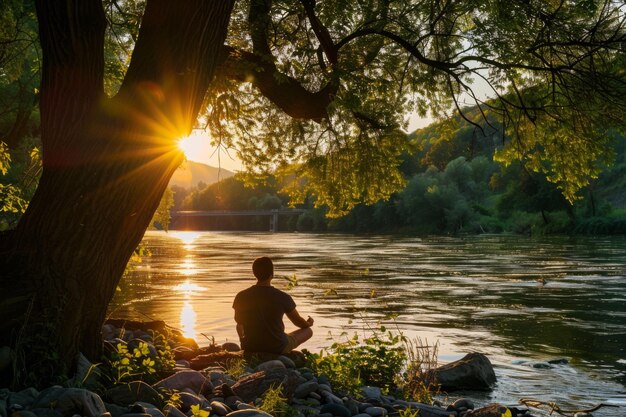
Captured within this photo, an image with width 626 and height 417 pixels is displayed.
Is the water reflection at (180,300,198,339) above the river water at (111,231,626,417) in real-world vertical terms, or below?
below

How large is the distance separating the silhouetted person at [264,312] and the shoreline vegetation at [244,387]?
Answer: 0.18 metres

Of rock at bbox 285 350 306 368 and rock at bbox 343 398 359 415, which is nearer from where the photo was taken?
rock at bbox 343 398 359 415

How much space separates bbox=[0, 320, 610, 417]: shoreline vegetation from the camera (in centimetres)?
507

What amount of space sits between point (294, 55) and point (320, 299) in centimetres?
1259

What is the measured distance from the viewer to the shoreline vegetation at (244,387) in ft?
16.6

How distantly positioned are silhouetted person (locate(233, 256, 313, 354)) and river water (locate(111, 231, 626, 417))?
2.48 feet

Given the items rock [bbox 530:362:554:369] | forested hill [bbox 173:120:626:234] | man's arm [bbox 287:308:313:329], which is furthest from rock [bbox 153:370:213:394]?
forested hill [bbox 173:120:626:234]

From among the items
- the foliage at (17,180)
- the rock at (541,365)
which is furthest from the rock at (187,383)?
the rock at (541,365)

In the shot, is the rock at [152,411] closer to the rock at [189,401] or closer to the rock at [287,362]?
the rock at [189,401]

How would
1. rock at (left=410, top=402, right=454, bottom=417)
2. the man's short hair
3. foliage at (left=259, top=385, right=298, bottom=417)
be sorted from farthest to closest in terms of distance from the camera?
the man's short hair
rock at (left=410, top=402, right=454, bottom=417)
foliage at (left=259, top=385, right=298, bottom=417)

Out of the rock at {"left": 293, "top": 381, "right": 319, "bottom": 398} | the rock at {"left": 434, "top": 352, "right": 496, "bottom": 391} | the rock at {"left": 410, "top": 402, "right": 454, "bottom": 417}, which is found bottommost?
the rock at {"left": 434, "top": 352, "right": 496, "bottom": 391}

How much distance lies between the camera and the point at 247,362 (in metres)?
8.70

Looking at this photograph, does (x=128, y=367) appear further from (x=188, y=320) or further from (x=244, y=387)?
(x=188, y=320)

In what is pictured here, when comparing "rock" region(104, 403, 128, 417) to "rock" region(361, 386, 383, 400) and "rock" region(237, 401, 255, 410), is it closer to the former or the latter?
"rock" region(237, 401, 255, 410)
